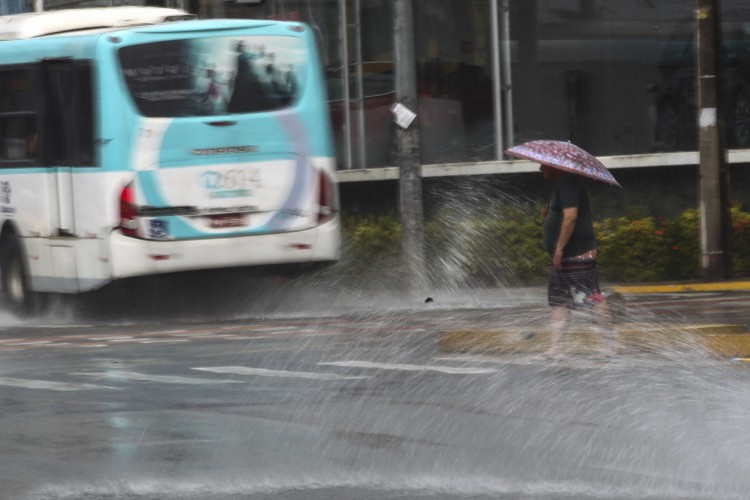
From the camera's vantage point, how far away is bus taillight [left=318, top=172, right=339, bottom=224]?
16594mm

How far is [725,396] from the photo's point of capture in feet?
31.9

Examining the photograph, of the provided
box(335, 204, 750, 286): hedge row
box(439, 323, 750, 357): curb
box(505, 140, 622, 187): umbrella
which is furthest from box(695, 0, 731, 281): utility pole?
box(505, 140, 622, 187): umbrella

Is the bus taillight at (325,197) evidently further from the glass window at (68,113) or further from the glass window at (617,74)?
the glass window at (617,74)

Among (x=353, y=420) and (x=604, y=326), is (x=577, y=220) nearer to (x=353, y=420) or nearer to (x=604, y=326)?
(x=604, y=326)

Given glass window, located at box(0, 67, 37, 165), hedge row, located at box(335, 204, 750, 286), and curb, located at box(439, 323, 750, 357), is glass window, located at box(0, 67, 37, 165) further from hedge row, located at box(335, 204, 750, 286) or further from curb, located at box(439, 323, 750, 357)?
curb, located at box(439, 323, 750, 357)

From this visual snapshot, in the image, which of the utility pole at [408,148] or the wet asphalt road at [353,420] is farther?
the utility pole at [408,148]

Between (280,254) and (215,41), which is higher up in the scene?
(215,41)

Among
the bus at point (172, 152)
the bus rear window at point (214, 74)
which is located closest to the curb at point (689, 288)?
the bus at point (172, 152)

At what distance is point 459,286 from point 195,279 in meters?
4.69

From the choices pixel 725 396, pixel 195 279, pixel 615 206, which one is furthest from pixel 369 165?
pixel 725 396

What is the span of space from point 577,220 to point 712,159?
27.5ft

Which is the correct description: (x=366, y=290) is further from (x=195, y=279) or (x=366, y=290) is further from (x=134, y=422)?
(x=134, y=422)

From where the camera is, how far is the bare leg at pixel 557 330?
11.9 meters

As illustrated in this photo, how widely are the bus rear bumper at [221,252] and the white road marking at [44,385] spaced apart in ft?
13.9
